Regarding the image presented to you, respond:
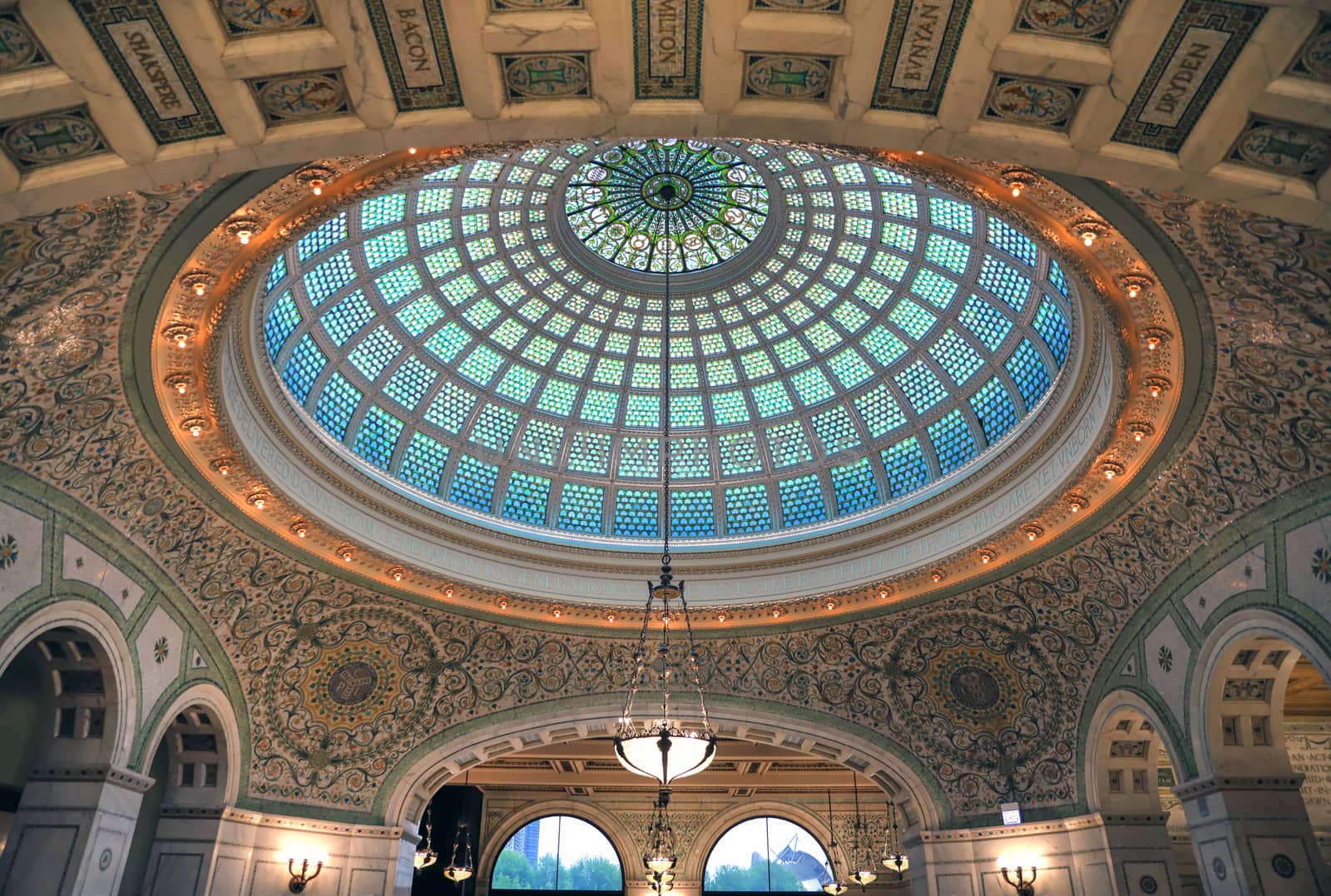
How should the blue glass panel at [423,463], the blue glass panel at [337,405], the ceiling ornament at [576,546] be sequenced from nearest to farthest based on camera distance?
the ceiling ornament at [576,546] → the blue glass panel at [337,405] → the blue glass panel at [423,463]

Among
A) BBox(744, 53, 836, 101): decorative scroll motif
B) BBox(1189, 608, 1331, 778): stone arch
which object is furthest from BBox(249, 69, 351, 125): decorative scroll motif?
BBox(1189, 608, 1331, 778): stone arch

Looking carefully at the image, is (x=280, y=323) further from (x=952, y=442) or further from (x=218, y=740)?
(x=952, y=442)

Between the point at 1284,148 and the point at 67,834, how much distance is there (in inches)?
563

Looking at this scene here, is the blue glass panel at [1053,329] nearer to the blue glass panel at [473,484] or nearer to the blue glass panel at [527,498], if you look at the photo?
the blue glass panel at [527,498]

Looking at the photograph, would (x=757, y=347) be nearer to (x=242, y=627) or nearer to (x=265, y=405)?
(x=265, y=405)

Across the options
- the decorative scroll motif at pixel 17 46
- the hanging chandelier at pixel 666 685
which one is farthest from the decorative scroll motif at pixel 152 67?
the hanging chandelier at pixel 666 685

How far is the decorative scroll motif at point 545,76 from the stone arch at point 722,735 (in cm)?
1346

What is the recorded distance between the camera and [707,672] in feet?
56.5

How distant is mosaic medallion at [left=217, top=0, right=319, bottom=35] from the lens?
4797 millimetres

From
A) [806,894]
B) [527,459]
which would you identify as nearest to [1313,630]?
[527,459]

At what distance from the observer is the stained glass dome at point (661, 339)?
14.3m

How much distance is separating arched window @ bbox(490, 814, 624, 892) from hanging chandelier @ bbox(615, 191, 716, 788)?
27.7ft

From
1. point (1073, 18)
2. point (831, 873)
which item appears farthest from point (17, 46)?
point (831, 873)

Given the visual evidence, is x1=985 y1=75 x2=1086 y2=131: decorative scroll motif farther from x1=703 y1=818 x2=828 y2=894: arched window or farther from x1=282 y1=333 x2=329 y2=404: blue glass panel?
x1=703 y1=818 x2=828 y2=894: arched window
